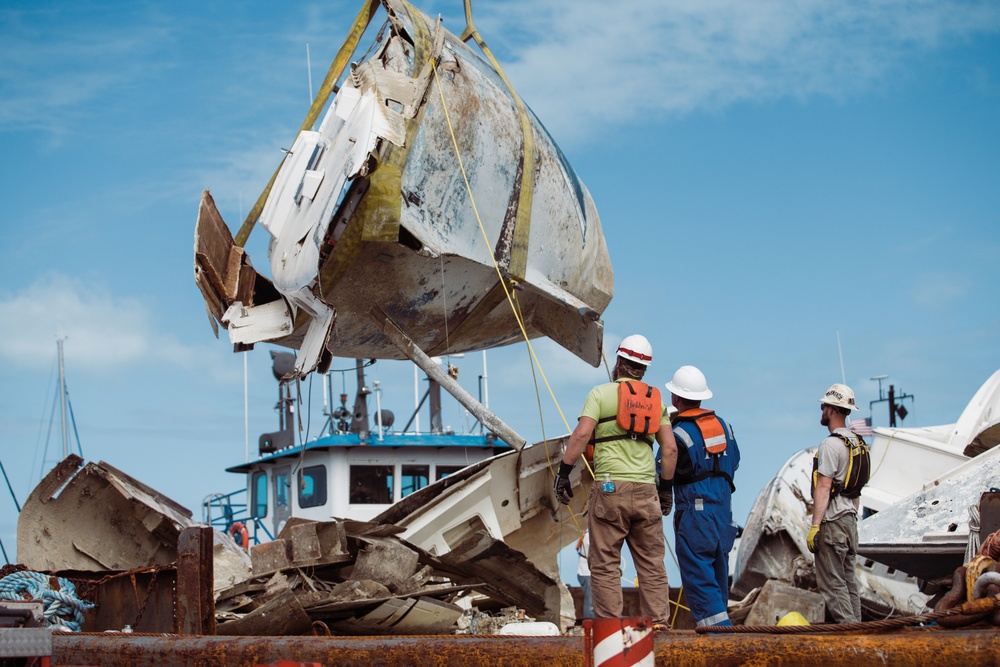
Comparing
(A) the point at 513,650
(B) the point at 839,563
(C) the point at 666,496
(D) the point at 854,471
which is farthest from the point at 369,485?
(A) the point at 513,650

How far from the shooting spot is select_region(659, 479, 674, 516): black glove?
6.19 metres

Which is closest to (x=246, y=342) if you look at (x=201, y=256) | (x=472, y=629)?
(x=201, y=256)

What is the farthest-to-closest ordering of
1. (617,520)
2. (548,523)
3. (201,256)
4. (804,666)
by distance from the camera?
(548,523)
(201,256)
(617,520)
(804,666)

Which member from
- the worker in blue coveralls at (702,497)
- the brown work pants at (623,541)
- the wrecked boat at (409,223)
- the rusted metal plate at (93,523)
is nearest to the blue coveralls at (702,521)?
the worker in blue coveralls at (702,497)

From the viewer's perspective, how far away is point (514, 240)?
27.5ft

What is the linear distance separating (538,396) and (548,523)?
228 centimetres

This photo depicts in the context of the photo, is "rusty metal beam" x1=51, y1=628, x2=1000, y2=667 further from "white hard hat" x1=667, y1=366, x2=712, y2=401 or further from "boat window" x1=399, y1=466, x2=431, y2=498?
"boat window" x1=399, y1=466, x2=431, y2=498

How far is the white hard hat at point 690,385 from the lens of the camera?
20.6 feet

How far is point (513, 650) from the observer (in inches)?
171

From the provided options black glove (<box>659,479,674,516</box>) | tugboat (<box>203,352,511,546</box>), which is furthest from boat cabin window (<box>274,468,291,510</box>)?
black glove (<box>659,479,674,516</box>)

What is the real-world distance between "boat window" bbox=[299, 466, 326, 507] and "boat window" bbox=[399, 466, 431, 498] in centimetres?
115

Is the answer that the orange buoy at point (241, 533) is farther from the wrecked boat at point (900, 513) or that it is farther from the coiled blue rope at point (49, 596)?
the coiled blue rope at point (49, 596)

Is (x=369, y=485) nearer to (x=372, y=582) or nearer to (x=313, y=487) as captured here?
(x=313, y=487)

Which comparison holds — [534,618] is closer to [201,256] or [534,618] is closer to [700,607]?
[700,607]
